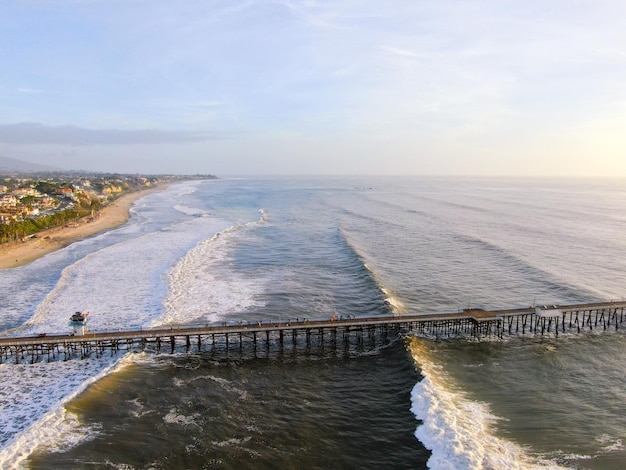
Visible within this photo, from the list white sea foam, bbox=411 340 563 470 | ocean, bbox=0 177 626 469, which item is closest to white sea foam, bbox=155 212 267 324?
ocean, bbox=0 177 626 469

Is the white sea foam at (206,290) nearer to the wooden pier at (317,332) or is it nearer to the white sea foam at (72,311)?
the white sea foam at (72,311)

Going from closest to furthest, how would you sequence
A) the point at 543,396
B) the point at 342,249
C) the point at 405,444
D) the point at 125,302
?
1. the point at 405,444
2. the point at 543,396
3. the point at 125,302
4. the point at 342,249

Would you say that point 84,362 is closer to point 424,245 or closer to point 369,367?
point 369,367

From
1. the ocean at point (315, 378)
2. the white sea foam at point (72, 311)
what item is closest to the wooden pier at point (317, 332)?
the ocean at point (315, 378)

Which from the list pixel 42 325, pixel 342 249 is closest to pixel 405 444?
pixel 42 325

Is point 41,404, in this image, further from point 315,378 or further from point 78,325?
point 315,378
